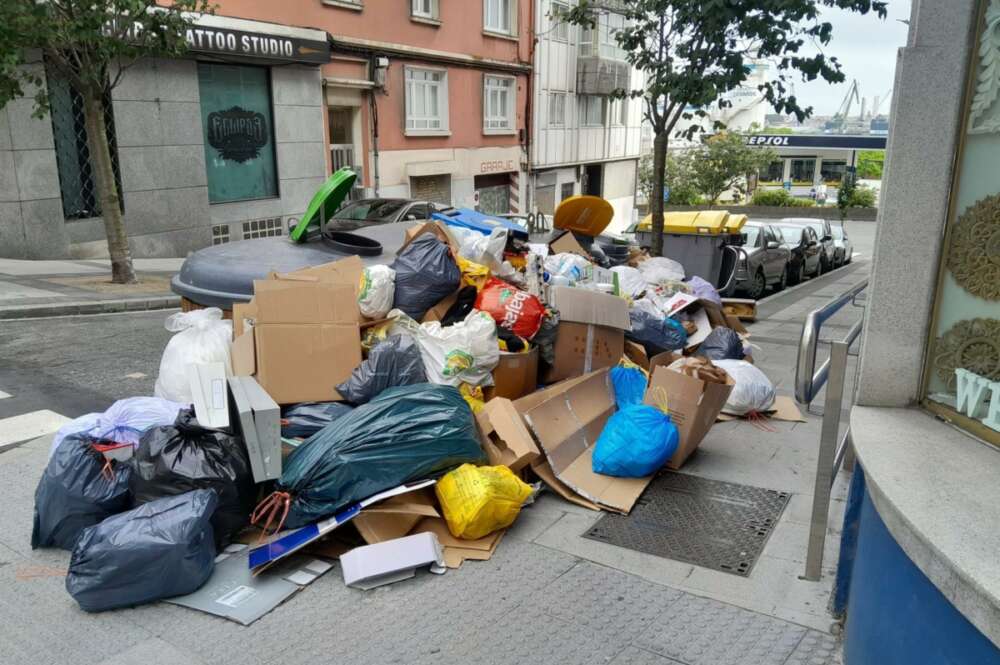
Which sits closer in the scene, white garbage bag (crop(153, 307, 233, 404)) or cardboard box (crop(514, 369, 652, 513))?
cardboard box (crop(514, 369, 652, 513))

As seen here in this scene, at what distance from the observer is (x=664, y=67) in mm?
10602

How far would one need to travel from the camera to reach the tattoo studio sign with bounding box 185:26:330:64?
1341 cm

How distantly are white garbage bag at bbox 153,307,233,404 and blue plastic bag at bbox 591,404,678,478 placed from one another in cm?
231

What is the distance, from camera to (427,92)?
1998 centimetres

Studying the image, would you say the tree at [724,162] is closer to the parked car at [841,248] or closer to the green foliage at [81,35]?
the parked car at [841,248]

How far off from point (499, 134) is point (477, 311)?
19153 mm

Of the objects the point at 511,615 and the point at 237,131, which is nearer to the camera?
the point at 511,615

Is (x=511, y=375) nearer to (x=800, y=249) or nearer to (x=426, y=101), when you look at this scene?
(x=800, y=249)

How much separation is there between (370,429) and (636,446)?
149 cm

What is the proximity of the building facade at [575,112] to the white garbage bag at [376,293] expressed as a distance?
18.0m

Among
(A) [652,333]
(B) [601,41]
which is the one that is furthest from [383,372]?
(B) [601,41]

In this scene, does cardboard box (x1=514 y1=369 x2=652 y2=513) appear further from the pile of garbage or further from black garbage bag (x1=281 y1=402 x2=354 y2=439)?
black garbage bag (x1=281 y1=402 x2=354 y2=439)

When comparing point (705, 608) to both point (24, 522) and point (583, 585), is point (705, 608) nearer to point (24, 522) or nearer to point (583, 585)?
point (583, 585)

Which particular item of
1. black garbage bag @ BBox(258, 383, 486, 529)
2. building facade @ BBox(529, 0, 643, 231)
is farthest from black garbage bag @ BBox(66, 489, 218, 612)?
building facade @ BBox(529, 0, 643, 231)
